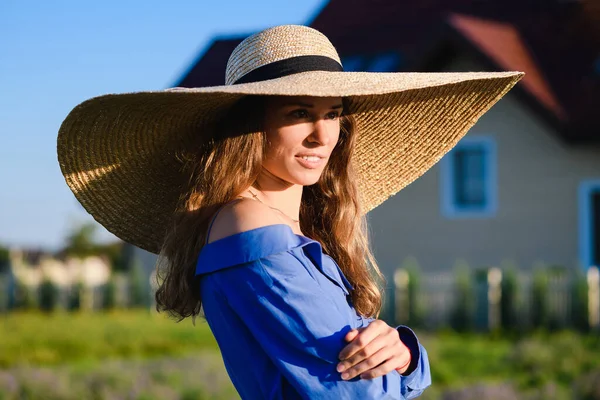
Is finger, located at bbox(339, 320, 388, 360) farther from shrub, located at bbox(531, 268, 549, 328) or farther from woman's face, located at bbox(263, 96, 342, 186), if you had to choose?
shrub, located at bbox(531, 268, 549, 328)

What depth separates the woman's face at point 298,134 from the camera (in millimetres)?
2293

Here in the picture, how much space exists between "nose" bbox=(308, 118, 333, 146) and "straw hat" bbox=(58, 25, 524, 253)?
0.40ft

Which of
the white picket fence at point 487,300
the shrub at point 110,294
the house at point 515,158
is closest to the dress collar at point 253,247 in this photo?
the white picket fence at point 487,300

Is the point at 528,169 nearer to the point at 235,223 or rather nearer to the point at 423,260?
the point at 423,260

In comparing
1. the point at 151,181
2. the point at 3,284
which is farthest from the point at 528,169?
the point at 151,181

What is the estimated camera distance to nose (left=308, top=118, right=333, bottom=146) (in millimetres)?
2314

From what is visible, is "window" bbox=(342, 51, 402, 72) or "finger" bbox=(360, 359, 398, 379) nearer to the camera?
"finger" bbox=(360, 359, 398, 379)

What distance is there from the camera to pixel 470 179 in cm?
1677

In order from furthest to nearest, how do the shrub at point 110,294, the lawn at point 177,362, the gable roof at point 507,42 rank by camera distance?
the shrub at point 110,294
the gable roof at point 507,42
the lawn at point 177,362

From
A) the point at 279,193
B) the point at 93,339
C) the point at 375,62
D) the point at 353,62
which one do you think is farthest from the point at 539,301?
the point at 279,193

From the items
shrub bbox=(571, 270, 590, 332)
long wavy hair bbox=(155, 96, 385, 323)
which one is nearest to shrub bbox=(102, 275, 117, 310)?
shrub bbox=(571, 270, 590, 332)

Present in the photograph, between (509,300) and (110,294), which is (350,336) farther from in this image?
(110,294)

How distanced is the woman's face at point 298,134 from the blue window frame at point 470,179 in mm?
14446

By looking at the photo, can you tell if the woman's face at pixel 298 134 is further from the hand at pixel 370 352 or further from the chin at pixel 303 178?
the hand at pixel 370 352
